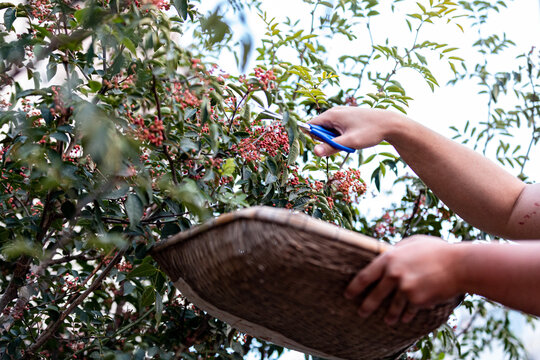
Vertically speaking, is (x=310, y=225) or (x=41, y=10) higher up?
(x=41, y=10)

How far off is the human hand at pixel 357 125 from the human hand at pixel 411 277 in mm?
451

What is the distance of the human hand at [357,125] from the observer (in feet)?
3.99

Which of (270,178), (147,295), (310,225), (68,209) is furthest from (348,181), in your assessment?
(310,225)

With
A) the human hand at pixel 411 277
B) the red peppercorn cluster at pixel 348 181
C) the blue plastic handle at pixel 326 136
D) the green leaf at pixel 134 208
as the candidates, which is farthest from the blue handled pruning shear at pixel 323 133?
the human hand at pixel 411 277

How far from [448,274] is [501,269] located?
0.06m

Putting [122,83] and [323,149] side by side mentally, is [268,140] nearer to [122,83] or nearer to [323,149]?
[323,149]

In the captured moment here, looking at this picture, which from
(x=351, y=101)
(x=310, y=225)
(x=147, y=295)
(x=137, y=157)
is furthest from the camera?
(x=351, y=101)

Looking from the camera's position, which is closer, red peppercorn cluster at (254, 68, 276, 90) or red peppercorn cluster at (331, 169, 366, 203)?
red peppercorn cluster at (254, 68, 276, 90)

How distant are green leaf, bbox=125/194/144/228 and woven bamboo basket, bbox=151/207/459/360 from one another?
9 centimetres

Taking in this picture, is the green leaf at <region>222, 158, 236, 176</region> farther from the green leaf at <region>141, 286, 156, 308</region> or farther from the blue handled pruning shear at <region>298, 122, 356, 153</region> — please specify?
the green leaf at <region>141, 286, 156, 308</region>

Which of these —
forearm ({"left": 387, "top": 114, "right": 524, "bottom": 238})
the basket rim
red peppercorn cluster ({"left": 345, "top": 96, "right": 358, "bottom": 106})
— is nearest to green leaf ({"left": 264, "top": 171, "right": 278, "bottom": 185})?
forearm ({"left": 387, "top": 114, "right": 524, "bottom": 238})

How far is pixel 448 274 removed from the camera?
77 centimetres

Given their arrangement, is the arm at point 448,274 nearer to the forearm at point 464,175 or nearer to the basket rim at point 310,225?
the basket rim at point 310,225

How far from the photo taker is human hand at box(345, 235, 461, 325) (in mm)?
744
